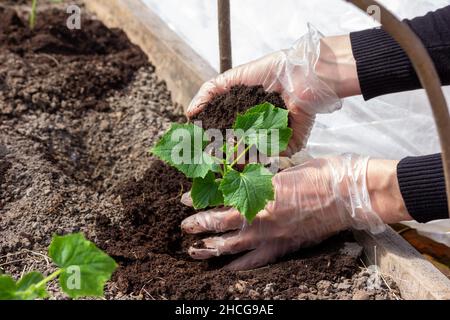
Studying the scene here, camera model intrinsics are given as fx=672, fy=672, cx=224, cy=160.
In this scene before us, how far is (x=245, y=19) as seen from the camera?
2.65m

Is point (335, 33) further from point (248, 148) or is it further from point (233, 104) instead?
point (248, 148)

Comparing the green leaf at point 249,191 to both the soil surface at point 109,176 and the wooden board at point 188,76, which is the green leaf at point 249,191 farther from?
the wooden board at point 188,76

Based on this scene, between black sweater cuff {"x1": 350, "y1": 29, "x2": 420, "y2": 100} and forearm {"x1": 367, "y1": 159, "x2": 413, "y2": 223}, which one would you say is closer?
forearm {"x1": 367, "y1": 159, "x2": 413, "y2": 223}

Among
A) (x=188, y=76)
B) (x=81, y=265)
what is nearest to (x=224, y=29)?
(x=188, y=76)

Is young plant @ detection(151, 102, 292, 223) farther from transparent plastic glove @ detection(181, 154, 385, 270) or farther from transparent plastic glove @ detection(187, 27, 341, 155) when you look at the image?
transparent plastic glove @ detection(187, 27, 341, 155)

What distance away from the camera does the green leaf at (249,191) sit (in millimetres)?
1413

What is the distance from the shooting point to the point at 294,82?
182 centimetres

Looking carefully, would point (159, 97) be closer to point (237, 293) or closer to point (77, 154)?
point (77, 154)

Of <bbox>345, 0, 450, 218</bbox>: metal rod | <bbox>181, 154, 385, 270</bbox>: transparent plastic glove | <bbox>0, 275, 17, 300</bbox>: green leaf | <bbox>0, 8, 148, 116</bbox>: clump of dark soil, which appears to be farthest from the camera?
<bbox>0, 8, 148, 116</bbox>: clump of dark soil

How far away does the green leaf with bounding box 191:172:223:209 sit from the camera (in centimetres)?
152

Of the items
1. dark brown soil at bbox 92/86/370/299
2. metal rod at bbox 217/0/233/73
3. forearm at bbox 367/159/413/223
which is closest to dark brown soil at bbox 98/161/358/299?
dark brown soil at bbox 92/86/370/299

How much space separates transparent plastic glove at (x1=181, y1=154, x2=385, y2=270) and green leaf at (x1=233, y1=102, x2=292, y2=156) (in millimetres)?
205

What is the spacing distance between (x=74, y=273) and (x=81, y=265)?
0.06ft

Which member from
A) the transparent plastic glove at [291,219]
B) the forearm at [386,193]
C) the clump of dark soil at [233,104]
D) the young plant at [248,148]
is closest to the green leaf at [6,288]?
the young plant at [248,148]
